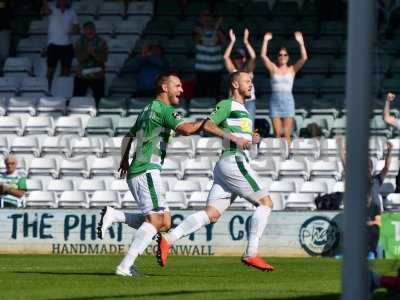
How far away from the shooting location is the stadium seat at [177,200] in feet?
78.4

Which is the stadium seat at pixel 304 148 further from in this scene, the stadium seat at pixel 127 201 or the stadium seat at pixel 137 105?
the stadium seat at pixel 137 105

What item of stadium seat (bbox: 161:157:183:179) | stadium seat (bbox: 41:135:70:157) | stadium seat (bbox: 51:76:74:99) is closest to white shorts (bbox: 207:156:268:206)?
stadium seat (bbox: 161:157:183:179)

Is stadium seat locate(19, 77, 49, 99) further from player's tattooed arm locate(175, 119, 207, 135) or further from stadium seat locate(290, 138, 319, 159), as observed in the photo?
player's tattooed arm locate(175, 119, 207, 135)

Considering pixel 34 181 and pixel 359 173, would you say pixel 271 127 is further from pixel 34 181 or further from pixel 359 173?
pixel 359 173

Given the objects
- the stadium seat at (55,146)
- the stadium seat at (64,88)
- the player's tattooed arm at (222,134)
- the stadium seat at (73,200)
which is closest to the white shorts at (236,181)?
the player's tattooed arm at (222,134)

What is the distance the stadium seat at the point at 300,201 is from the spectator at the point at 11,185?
14.5 ft

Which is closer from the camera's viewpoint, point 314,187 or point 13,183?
point 314,187

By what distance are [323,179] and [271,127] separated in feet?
7.41

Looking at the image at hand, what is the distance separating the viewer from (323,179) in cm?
2441

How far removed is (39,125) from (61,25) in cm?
204

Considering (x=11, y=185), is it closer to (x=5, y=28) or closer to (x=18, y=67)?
(x=18, y=67)

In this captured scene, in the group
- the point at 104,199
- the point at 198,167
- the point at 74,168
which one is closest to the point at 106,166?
the point at 74,168

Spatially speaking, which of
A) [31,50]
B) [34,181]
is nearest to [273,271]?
[34,181]

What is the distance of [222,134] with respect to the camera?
15125 millimetres
